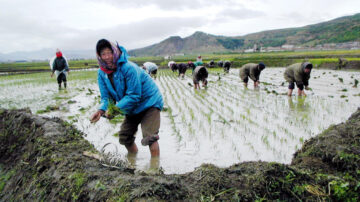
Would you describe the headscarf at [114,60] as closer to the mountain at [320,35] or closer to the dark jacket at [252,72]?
the dark jacket at [252,72]

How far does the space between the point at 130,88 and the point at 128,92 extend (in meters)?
0.05

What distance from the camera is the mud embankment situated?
1761 mm

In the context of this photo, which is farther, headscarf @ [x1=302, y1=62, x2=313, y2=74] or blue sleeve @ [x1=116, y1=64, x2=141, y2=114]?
headscarf @ [x1=302, y1=62, x2=313, y2=74]

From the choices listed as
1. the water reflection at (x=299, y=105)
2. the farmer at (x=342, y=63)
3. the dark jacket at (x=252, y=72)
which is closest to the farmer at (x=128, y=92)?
the water reflection at (x=299, y=105)

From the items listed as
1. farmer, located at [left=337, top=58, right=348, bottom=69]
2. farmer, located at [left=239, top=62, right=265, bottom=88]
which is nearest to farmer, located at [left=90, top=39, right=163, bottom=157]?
farmer, located at [left=239, top=62, right=265, bottom=88]

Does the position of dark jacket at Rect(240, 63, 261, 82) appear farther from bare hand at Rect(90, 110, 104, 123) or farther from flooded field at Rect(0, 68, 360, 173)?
bare hand at Rect(90, 110, 104, 123)

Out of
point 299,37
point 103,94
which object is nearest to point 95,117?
point 103,94

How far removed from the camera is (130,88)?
2635mm

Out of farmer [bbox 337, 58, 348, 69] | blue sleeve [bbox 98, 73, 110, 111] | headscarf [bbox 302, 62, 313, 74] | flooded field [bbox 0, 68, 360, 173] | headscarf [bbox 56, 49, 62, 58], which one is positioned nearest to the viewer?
blue sleeve [bbox 98, 73, 110, 111]

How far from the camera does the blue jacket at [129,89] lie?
2.61 metres

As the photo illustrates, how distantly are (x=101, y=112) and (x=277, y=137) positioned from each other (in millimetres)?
2840

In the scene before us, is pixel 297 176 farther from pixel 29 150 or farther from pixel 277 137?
pixel 29 150

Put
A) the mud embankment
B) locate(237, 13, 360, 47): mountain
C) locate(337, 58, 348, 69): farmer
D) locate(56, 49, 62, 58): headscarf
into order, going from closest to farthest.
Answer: the mud embankment → locate(56, 49, 62, 58): headscarf → locate(337, 58, 348, 69): farmer → locate(237, 13, 360, 47): mountain

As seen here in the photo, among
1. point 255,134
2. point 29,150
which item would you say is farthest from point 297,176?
point 29,150
